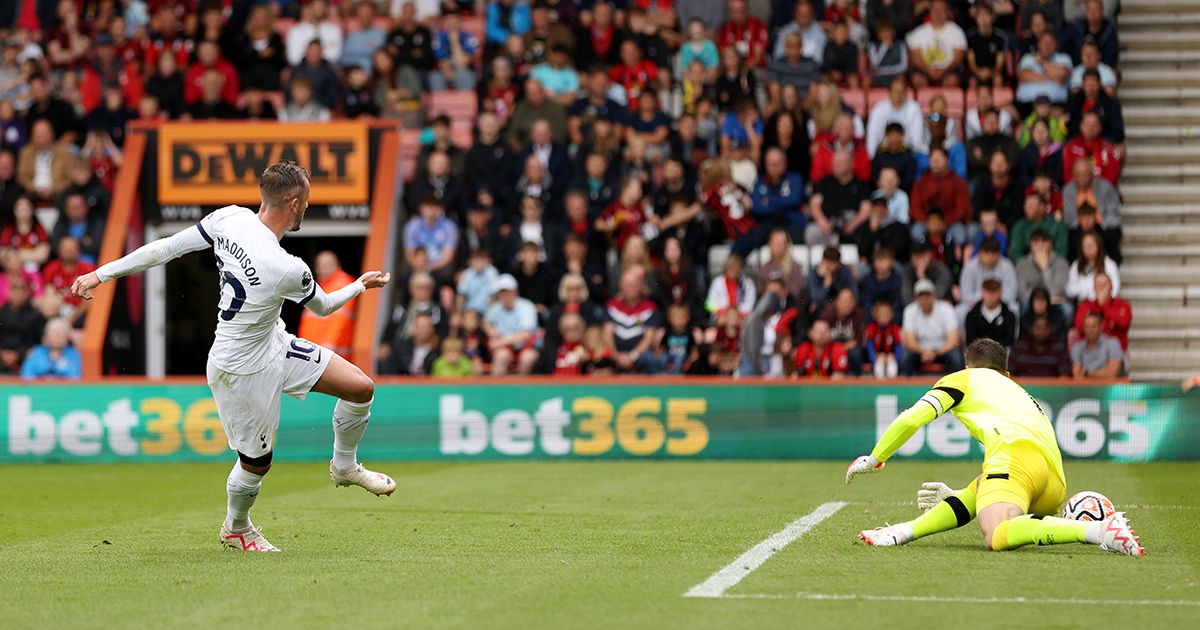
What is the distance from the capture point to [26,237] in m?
20.9

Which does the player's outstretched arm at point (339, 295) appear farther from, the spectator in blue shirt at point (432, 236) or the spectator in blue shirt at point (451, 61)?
the spectator in blue shirt at point (451, 61)

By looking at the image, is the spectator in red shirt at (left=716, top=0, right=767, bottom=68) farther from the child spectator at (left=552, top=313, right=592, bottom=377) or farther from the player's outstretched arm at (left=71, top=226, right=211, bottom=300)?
the player's outstretched arm at (left=71, top=226, right=211, bottom=300)

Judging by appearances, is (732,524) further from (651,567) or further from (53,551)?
(53,551)

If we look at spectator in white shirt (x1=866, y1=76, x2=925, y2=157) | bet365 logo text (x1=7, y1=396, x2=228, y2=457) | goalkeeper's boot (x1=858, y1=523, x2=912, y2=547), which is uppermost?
spectator in white shirt (x1=866, y1=76, x2=925, y2=157)

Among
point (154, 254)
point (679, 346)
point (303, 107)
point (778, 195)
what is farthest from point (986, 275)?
point (154, 254)

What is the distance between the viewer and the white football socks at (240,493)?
30.1 ft

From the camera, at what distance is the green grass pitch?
277 inches

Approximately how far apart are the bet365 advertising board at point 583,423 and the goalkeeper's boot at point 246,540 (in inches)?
300

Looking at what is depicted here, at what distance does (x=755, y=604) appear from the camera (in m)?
7.25

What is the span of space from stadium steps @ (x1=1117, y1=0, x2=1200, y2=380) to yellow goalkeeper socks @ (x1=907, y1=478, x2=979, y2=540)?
1060 centimetres

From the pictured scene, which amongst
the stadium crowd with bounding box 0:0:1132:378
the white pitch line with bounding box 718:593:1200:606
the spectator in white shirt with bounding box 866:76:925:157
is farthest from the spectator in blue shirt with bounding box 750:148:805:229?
the white pitch line with bounding box 718:593:1200:606

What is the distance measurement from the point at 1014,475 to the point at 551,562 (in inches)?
96.8

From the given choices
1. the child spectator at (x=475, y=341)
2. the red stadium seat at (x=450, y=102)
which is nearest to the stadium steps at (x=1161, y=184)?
the child spectator at (x=475, y=341)

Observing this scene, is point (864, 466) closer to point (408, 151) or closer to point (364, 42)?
point (408, 151)
